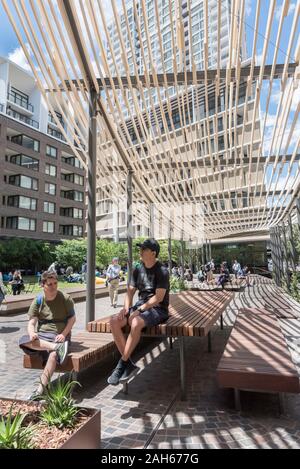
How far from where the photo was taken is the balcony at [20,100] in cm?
4306

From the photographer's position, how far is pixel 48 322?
385cm

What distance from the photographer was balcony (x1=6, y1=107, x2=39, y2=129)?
4251cm

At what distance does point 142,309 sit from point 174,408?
1.02 metres

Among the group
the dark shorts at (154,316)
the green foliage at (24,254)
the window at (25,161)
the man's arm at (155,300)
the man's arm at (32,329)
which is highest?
the window at (25,161)

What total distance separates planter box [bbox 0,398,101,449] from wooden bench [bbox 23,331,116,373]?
87cm

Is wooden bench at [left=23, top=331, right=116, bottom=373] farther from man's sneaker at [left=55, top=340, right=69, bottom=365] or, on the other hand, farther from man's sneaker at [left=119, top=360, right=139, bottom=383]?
man's sneaker at [left=119, top=360, right=139, bottom=383]

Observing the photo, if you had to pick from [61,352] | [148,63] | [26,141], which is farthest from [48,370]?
[26,141]

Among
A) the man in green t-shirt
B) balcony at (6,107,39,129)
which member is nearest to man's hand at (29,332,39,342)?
the man in green t-shirt

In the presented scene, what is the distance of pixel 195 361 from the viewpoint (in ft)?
17.1

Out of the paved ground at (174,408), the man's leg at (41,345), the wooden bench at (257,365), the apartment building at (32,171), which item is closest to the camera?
the paved ground at (174,408)

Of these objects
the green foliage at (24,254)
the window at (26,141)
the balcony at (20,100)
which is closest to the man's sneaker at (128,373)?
the green foliage at (24,254)

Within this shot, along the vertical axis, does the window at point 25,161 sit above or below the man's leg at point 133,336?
above

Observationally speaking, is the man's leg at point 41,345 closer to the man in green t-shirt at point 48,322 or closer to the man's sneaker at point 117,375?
the man in green t-shirt at point 48,322
